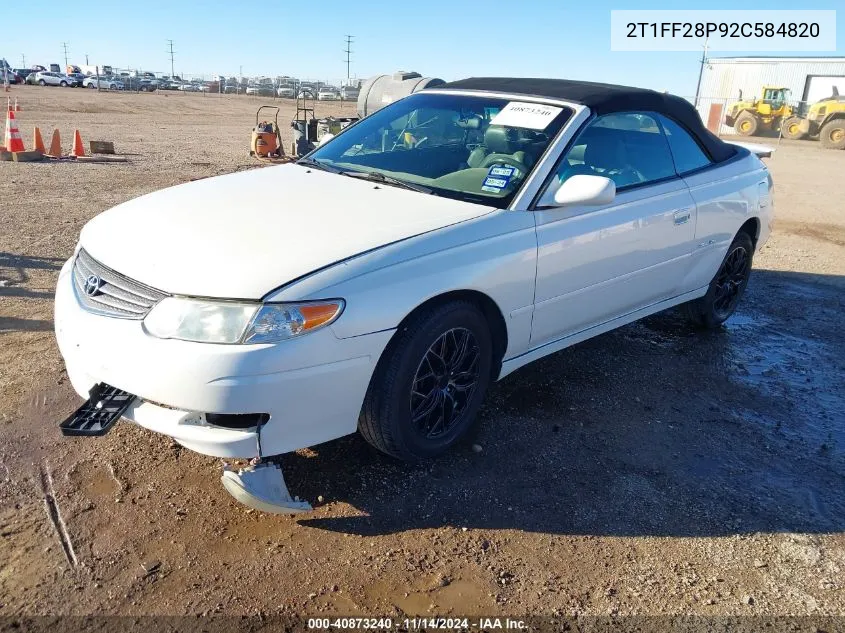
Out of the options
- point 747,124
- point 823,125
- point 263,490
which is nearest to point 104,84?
point 747,124

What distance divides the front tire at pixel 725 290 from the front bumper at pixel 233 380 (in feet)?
10.5

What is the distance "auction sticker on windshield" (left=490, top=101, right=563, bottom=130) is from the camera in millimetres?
3730

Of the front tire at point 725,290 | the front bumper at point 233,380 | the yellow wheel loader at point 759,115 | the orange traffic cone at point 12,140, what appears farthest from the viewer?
the yellow wheel loader at point 759,115

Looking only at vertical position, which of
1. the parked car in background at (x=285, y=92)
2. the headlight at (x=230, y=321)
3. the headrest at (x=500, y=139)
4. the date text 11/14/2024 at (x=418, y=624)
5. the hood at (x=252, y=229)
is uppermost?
the parked car in background at (x=285, y=92)

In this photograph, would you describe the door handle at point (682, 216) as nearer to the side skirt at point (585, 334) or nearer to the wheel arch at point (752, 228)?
the side skirt at point (585, 334)

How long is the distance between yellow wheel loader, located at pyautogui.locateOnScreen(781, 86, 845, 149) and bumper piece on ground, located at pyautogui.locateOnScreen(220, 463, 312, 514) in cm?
3079

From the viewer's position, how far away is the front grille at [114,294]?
2.64 m

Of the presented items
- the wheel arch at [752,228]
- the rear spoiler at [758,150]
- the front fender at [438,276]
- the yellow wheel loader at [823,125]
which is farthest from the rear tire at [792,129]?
the front fender at [438,276]

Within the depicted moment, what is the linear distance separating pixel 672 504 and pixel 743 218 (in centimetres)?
270

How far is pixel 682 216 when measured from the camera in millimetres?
4281

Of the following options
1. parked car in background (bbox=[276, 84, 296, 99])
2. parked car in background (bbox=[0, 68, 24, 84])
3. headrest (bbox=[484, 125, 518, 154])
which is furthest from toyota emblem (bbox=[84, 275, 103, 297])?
parked car in background (bbox=[276, 84, 296, 99])

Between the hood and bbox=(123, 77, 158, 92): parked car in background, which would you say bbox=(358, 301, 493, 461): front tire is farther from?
bbox=(123, 77, 158, 92): parked car in background

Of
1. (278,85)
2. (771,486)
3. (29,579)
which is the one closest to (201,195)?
(29,579)

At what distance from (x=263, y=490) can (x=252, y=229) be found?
109 centimetres
